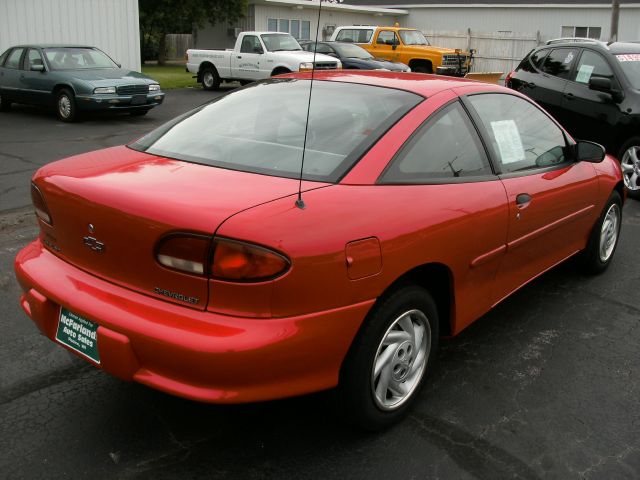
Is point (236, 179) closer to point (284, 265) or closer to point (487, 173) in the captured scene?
point (284, 265)

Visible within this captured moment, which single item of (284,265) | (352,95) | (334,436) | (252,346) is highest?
(352,95)

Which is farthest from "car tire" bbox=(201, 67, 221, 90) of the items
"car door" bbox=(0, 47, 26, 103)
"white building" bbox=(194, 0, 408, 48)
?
"white building" bbox=(194, 0, 408, 48)

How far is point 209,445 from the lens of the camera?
276 cm

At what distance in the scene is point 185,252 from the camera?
92.8 inches

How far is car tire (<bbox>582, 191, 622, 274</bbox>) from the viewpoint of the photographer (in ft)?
15.4

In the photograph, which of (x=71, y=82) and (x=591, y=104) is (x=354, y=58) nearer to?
(x=71, y=82)

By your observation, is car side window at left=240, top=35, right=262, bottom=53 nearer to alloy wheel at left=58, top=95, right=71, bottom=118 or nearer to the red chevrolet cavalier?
alloy wheel at left=58, top=95, right=71, bottom=118

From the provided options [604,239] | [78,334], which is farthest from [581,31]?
[78,334]

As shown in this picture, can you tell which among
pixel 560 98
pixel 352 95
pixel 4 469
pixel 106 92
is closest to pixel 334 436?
pixel 4 469

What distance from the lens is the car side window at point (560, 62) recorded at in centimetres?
865

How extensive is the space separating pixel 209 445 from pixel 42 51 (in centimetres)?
1281

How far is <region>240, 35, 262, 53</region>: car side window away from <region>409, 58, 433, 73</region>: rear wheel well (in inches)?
238

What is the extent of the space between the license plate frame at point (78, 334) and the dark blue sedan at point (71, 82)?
10.7 m

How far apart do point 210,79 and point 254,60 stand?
2.23 m
